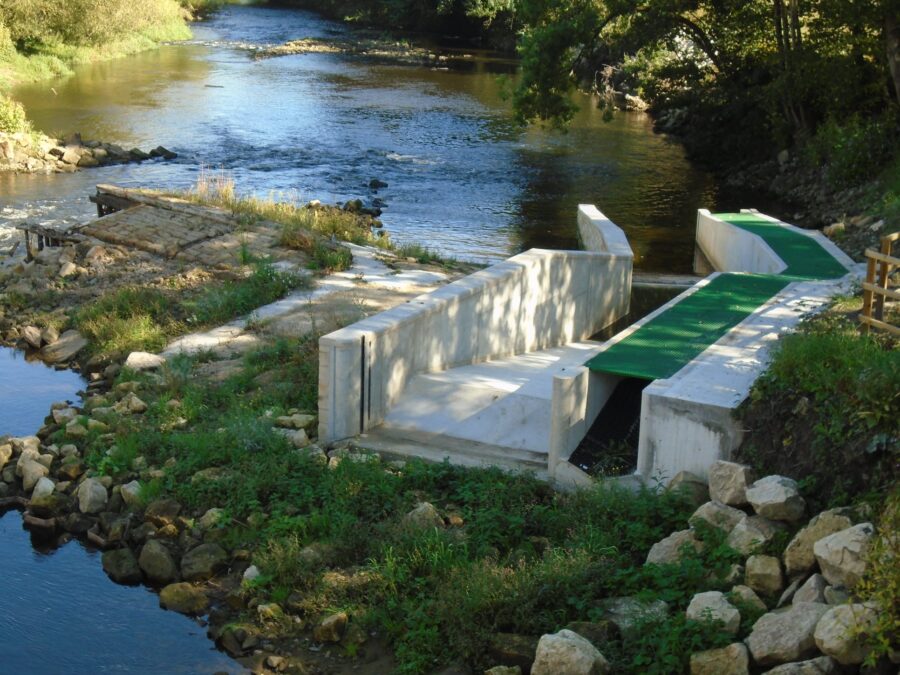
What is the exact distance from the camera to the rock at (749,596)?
742cm

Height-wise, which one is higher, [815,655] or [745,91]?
[745,91]

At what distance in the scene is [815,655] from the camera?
6691 millimetres

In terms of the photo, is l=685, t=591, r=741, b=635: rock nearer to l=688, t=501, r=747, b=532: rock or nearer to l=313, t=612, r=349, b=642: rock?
l=688, t=501, r=747, b=532: rock

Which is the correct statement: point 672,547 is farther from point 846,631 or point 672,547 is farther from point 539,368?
point 539,368

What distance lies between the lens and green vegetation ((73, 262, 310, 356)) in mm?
14773

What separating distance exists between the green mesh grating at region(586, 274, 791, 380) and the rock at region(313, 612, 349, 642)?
3.88 metres

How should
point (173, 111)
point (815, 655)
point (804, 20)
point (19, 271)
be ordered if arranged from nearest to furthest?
point (815, 655) → point (19, 271) → point (804, 20) → point (173, 111)

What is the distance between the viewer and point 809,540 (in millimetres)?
7621

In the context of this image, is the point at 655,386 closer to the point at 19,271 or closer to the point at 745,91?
the point at 19,271

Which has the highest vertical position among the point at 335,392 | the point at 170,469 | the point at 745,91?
the point at 745,91

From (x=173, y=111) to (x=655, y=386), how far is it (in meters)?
31.1

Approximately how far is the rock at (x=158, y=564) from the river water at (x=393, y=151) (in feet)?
43.5

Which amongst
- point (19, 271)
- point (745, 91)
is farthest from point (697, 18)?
point (19, 271)

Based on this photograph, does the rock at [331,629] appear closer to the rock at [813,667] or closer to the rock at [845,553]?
the rock at [813,667]
